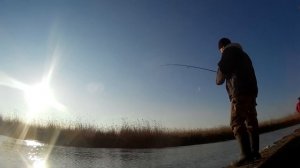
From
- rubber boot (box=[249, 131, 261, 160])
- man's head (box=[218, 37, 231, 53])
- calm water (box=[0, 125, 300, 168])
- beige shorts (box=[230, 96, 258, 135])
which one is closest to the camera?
beige shorts (box=[230, 96, 258, 135])

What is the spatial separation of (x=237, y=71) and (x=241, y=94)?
0.36 metres

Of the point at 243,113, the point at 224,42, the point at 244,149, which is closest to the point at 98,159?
the point at 244,149

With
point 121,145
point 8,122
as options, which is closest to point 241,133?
point 121,145

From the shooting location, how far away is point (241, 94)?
17.3 feet

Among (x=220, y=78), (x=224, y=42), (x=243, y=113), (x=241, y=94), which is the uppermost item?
(x=224, y=42)

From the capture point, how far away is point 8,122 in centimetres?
1873

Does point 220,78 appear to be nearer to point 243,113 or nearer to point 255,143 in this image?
point 243,113

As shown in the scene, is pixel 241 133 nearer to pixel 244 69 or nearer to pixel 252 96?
pixel 252 96

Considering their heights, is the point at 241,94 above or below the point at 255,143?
above

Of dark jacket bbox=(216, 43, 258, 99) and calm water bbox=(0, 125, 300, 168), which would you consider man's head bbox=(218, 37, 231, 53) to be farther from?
calm water bbox=(0, 125, 300, 168)

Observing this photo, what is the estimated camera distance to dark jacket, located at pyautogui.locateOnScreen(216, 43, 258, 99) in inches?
208

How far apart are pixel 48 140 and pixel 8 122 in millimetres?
5691

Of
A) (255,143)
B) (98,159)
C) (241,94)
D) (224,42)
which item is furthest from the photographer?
(98,159)

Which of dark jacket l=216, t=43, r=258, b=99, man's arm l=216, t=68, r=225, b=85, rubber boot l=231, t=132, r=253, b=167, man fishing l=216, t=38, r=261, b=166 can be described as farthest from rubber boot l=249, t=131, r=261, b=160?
man's arm l=216, t=68, r=225, b=85
